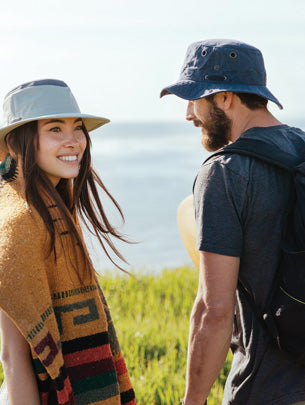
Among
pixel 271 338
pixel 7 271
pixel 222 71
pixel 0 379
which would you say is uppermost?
pixel 222 71

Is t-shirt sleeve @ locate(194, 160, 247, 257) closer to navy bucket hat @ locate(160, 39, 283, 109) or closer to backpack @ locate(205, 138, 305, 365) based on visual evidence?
backpack @ locate(205, 138, 305, 365)

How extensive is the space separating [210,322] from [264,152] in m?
0.55

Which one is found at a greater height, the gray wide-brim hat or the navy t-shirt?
the gray wide-brim hat

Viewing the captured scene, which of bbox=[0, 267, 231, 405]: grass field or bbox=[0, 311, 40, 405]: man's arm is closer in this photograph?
bbox=[0, 311, 40, 405]: man's arm

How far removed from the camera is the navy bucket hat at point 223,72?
2129mm

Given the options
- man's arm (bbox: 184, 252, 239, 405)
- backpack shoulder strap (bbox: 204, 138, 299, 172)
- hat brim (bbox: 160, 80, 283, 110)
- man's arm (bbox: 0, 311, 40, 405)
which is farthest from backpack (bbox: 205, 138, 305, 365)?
man's arm (bbox: 0, 311, 40, 405)

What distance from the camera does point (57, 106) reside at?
2.14 m

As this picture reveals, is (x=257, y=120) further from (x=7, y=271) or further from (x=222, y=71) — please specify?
(x=7, y=271)

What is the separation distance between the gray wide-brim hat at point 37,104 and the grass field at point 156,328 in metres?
1.85

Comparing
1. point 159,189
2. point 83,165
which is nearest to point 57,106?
point 83,165

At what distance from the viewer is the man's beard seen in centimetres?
215

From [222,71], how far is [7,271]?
95 cm

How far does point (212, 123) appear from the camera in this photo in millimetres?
2170

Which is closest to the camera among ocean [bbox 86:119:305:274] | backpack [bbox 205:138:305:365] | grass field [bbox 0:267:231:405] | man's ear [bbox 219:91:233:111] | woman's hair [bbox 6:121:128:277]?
backpack [bbox 205:138:305:365]
